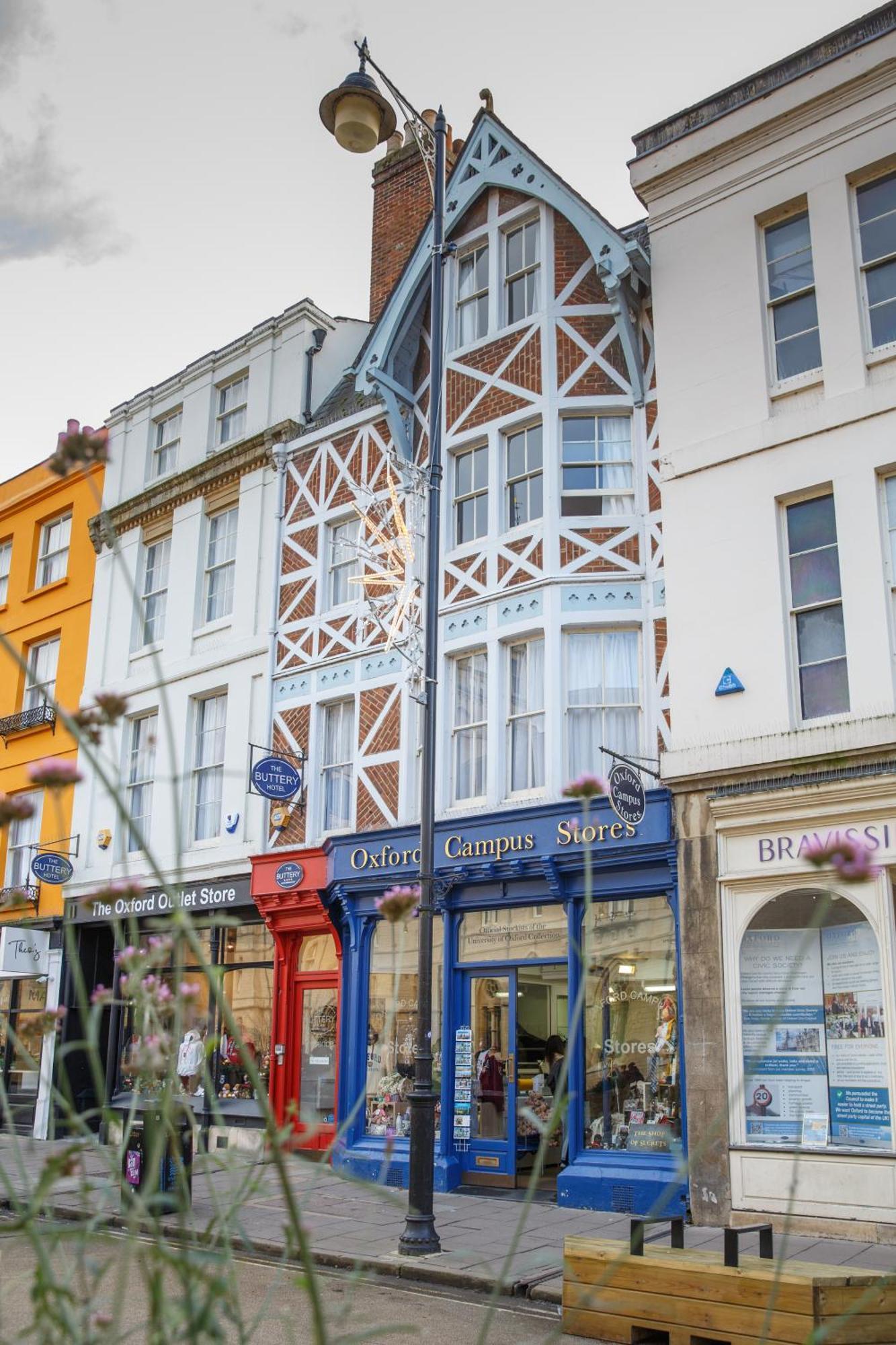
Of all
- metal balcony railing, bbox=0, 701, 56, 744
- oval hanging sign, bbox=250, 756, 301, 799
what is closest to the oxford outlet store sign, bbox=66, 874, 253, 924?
oval hanging sign, bbox=250, 756, 301, 799

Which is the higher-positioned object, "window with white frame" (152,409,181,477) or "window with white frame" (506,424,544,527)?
"window with white frame" (152,409,181,477)

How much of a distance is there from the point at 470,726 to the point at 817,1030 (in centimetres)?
→ 620

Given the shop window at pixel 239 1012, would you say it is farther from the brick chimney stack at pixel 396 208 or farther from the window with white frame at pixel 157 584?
the brick chimney stack at pixel 396 208

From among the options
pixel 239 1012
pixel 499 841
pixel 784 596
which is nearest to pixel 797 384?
pixel 784 596

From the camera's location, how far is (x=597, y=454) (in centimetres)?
1619

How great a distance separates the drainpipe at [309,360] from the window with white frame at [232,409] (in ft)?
5.58

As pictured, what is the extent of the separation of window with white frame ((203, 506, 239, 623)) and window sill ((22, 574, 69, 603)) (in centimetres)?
477

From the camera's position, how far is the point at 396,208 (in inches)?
834

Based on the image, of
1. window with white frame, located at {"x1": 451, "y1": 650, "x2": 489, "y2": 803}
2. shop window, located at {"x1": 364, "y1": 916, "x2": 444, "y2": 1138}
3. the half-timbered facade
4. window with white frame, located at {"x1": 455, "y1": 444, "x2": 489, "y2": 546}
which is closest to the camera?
the half-timbered facade

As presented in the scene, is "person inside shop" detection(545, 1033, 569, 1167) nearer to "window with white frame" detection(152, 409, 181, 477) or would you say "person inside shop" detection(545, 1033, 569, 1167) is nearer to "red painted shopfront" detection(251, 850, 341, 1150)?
"red painted shopfront" detection(251, 850, 341, 1150)

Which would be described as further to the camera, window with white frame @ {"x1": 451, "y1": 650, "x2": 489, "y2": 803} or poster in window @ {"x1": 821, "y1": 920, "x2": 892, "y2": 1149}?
window with white frame @ {"x1": 451, "y1": 650, "x2": 489, "y2": 803}

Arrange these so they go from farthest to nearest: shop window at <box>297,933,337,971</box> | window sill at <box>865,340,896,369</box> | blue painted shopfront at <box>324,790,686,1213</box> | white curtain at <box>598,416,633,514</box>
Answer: shop window at <box>297,933,337,971</box>
white curtain at <box>598,416,633,514</box>
blue painted shopfront at <box>324,790,686,1213</box>
window sill at <box>865,340,896,369</box>

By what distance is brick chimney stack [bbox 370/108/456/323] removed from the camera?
2067cm

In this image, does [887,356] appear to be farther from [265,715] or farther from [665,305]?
[265,715]
